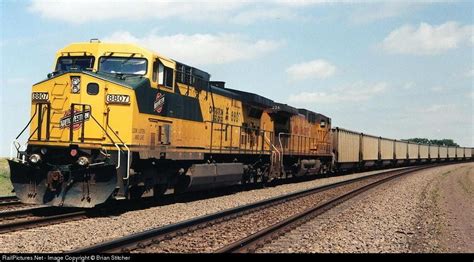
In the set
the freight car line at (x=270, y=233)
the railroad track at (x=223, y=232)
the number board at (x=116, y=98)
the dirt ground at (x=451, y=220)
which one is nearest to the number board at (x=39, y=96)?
the number board at (x=116, y=98)

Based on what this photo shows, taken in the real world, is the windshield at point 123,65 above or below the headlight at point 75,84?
above

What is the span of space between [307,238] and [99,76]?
5931mm

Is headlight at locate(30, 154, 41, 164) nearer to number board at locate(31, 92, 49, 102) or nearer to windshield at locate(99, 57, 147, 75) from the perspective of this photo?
number board at locate(31, 92, 49, 102)

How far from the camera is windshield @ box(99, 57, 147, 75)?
11.9 metres

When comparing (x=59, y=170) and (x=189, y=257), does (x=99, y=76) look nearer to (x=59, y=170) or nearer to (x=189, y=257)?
(x=59, y=170)

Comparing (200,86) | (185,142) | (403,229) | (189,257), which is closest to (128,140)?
(185,142)

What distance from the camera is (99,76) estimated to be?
11.2 metres

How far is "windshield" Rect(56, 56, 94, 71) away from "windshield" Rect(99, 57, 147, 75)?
11.1 inches

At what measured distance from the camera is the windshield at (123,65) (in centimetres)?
1186

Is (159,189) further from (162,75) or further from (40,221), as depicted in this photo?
(40,221)

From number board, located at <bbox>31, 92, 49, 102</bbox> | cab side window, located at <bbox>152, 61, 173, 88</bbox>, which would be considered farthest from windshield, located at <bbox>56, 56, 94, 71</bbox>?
cab side window, located at <bbox>152, 61, 173, 88</bbox>

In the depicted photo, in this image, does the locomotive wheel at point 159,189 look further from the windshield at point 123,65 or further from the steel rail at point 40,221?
the windshield at point 123,65

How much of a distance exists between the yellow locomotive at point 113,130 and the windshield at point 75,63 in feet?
0.08

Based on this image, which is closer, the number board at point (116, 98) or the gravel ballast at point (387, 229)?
the gravel ballast at point (387, 229)
